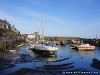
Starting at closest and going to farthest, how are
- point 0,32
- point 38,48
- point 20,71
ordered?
point 20,71 → point 38,48 → point 0,32

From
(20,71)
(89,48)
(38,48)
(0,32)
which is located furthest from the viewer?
(0,32)

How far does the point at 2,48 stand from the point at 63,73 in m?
34.2

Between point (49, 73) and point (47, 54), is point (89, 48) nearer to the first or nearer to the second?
point (47, 54)

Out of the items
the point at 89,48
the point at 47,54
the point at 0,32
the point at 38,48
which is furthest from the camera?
the point at 0,32

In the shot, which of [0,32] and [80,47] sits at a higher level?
[0,32]

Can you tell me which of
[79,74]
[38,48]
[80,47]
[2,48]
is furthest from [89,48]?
[79,74]

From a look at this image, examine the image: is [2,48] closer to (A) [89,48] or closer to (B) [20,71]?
(B) [20,71]

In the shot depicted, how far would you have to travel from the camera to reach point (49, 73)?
26750 millimetres

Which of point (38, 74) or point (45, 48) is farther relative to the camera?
point (45, 48)

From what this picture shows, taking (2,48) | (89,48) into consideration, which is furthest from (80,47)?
(2,48)

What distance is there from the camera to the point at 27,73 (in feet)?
87.9

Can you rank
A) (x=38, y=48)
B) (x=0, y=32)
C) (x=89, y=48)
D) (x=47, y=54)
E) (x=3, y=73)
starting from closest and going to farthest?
(x=3, y=73), (x=47, y=54), (x=38, y=48), (x=89, y=48), (x=0, y=32)

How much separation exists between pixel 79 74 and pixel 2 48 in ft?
116

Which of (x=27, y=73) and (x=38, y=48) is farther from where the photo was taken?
(x=38, y=48)
